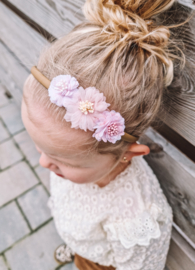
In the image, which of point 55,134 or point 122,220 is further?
point 122,220

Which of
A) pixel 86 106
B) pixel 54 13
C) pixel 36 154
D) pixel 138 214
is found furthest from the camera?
pixel 36 154

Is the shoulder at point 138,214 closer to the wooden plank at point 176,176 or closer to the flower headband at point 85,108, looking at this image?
the wooden plank at point 176,176

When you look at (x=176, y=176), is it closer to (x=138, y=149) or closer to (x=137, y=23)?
(x=138, y=149)

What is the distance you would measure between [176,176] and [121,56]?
60cm

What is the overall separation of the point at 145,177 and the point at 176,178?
138mm

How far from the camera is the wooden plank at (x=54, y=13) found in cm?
93

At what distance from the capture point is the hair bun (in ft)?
1.86

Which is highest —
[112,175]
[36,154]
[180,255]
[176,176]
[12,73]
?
[176,176]

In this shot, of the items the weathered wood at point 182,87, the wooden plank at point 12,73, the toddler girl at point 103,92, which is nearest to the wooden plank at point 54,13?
the toddler girl at point 103,92

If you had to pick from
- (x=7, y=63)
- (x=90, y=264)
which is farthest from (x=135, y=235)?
(x=7, y=63)

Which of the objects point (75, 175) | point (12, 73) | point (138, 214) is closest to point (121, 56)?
point (75, 175)

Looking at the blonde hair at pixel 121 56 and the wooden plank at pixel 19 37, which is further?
the wooden plank at pixel 19 37

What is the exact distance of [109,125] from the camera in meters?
0.56

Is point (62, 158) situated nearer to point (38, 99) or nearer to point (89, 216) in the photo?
point (38, 99)
